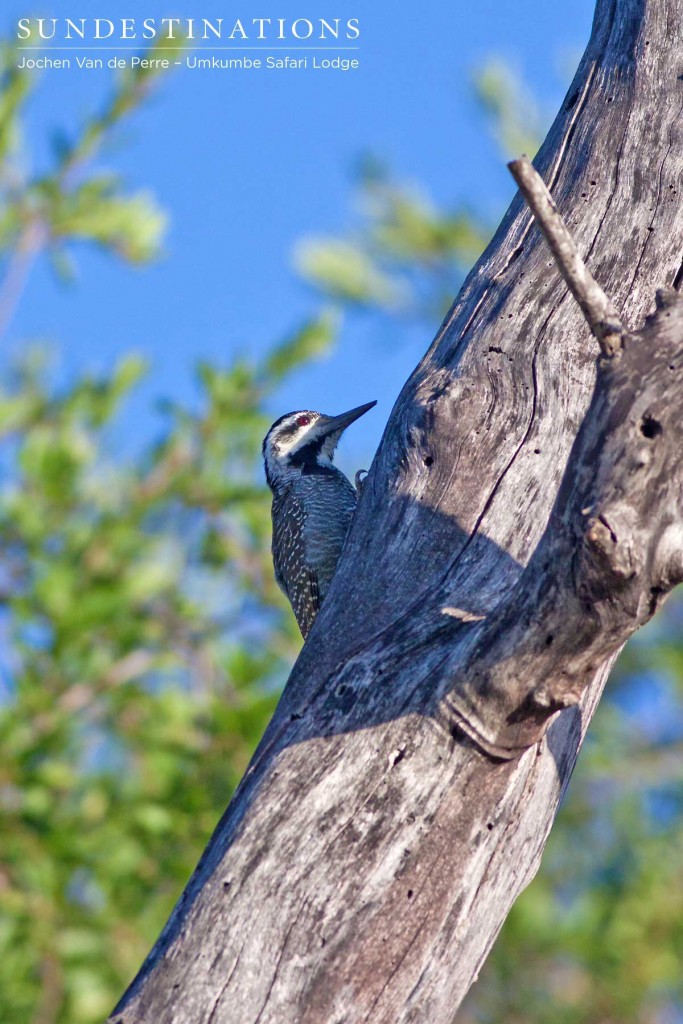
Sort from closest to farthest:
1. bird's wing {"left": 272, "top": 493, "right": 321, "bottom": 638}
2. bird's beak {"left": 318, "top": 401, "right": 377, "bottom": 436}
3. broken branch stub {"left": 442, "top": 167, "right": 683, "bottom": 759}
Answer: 1. broken branch stub {"left": 442, "top": 167, "right": 683, "bottom": 759}
2. bird's wing {"left": 272, "top": 493, "right": 321, "bottom": 638}
3. bird's beak {"left": 318, "top": 401, "right": 377, "bottom": 436}

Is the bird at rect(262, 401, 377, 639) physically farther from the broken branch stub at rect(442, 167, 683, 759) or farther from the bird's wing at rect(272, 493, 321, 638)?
the broken branch stub at rect(442, 167, 683, 759)

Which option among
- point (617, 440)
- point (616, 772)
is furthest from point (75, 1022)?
point (616, 772)

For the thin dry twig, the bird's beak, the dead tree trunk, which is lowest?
the dead tree trunk

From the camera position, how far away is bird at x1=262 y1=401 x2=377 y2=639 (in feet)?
17.1

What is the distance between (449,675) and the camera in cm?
250

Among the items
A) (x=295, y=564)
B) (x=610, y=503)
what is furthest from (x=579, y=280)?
(x=295, y=564)

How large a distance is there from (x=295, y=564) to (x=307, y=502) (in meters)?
0.50

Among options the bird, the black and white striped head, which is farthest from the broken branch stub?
the black and white striped head

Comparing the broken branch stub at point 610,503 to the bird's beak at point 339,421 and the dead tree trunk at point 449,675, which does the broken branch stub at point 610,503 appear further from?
the bird's beak at point 339,421

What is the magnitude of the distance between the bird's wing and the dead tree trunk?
1949 millimetres

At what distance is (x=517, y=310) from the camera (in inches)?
131

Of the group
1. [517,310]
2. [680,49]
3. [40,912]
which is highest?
[680,49]

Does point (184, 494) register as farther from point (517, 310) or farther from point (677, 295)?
point (677, 295)

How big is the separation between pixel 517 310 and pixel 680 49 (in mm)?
1080
